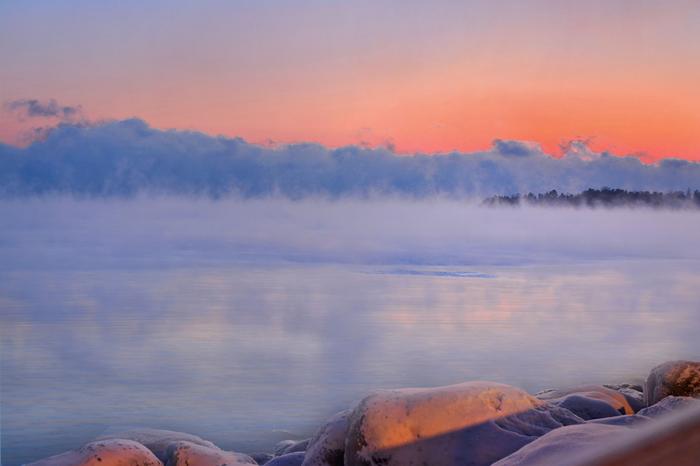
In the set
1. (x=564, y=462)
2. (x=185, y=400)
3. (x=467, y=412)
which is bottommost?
(x=185, y=400)

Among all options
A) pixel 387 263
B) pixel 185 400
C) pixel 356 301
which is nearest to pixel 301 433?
pixel 185 400

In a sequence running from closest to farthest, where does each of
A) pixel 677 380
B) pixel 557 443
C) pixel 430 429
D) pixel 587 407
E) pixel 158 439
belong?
pixel 557 443, pixel 430 429, pixel 587 407, pixel 677 380, pixel 158 439

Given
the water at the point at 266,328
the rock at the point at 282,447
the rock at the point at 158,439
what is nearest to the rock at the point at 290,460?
the rock at the point at 158,439

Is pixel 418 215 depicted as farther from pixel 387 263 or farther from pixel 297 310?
pixel 297 310

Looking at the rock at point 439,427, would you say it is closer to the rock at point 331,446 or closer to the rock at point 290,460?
the rock at point 331,446

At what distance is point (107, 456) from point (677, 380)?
2.49 m

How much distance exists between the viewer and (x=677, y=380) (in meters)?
4.24

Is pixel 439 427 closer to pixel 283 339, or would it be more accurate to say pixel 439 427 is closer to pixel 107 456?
pixel 107 456

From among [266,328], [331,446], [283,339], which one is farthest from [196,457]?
[266,328]

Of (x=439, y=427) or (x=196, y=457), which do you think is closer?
(x=439, y=427)

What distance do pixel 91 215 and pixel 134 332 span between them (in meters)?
7.66

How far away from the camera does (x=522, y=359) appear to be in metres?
10.7

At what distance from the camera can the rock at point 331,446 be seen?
11.1 feet

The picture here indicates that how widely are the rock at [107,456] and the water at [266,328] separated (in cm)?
364
